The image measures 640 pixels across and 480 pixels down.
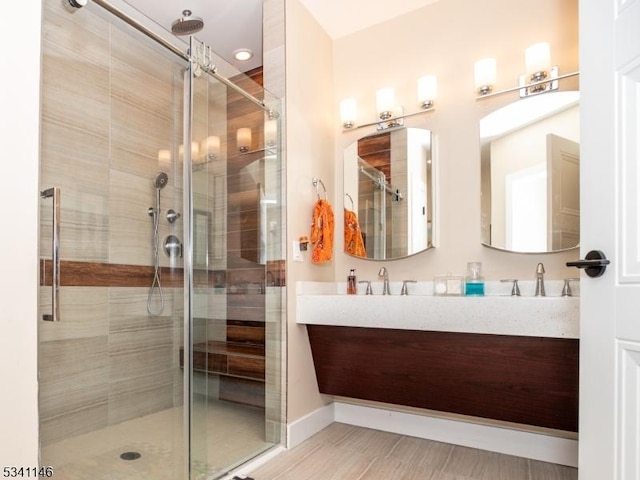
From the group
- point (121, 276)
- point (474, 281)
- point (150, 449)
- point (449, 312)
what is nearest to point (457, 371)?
point (449, 312)

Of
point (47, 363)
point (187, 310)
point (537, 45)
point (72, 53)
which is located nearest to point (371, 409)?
point (187, 310)

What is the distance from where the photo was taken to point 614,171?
131 centimetres

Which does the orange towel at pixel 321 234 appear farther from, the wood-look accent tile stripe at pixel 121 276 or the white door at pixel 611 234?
the white door at pixel 611 234

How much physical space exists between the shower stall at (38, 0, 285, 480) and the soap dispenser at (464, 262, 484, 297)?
3.73 feet

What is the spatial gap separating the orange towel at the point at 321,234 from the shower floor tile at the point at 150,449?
0.98 meters

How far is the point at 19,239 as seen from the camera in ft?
3.83

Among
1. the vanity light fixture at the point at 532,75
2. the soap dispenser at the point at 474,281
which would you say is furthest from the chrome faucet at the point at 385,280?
the vanity light fixture at the point at 532,75

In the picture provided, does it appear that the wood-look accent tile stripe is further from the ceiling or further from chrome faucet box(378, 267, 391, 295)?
the ceiling

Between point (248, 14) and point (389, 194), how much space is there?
1464mm

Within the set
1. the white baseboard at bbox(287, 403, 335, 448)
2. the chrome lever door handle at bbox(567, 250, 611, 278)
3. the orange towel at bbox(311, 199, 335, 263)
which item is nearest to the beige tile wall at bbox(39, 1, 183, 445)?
the white baseboard at bbox(287, 403, 335, 448)

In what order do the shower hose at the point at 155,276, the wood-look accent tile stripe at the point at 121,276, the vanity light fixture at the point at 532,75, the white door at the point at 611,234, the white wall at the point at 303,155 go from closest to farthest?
the white door at the point at 611,234 < the wood-look accent tile stripe at the point at 121,276 < the shower hose at the point at 155,276 < the vanity light fixture at the point at 532,75 < the white wall at the point at 303,155

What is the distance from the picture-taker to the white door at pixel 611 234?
1.23 metres

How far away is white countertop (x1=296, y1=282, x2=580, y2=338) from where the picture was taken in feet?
5.84

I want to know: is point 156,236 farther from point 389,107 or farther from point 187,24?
point 389,107
